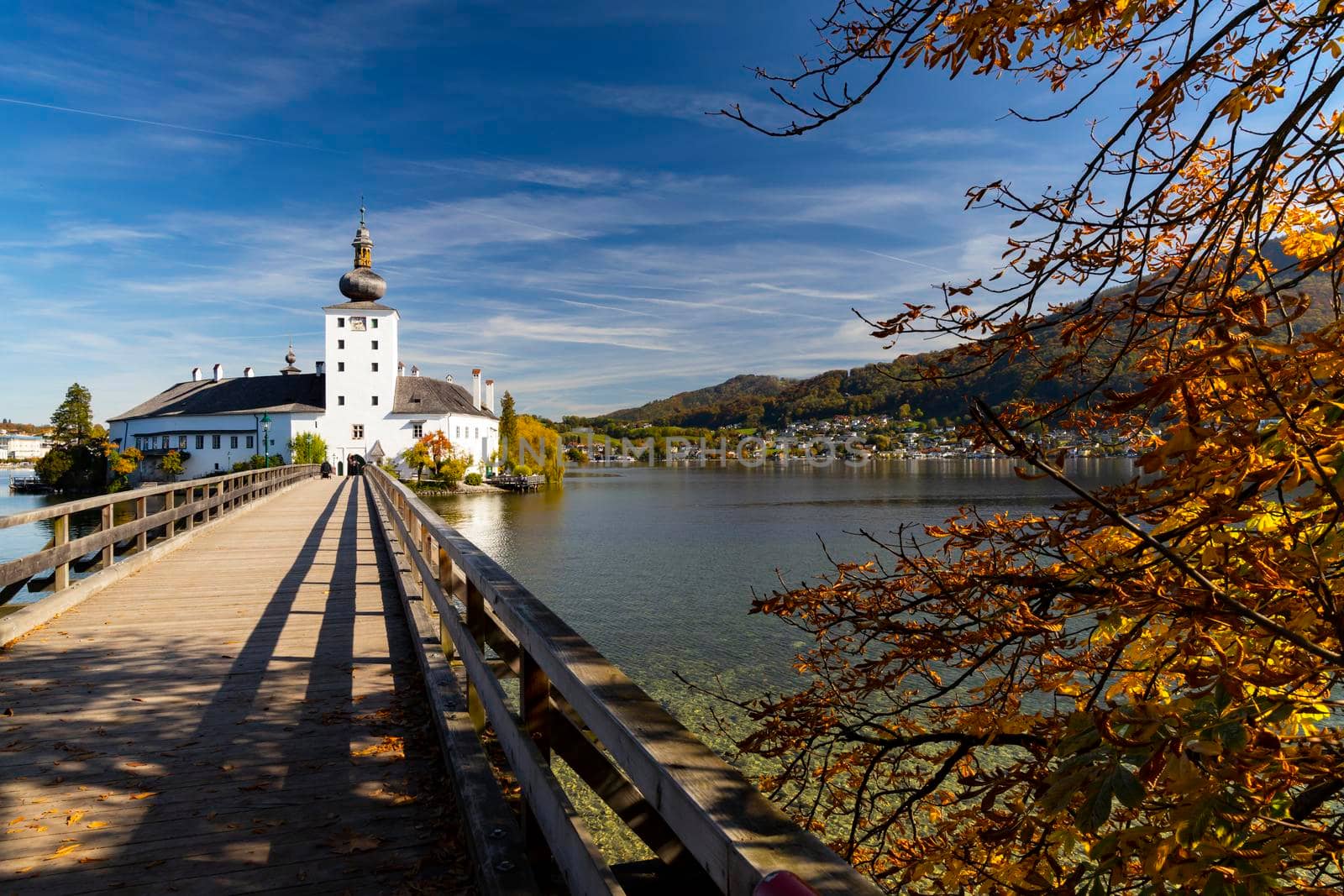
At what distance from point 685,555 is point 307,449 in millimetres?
48409

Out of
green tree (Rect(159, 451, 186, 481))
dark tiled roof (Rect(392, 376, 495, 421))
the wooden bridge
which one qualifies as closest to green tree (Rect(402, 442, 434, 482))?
dark tiled roof (Rect(392, 376, 495, 421))

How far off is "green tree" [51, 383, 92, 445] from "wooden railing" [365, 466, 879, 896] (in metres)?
93.3

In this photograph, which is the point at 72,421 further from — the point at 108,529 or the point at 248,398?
the point at 108,529

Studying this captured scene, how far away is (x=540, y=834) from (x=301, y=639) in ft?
14.0

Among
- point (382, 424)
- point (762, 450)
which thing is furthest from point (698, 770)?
point (762, 450)

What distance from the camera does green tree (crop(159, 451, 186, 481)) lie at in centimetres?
6738

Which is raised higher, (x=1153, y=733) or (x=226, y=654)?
(x=1153, y=733)

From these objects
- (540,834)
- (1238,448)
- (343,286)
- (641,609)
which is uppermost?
(343,286)

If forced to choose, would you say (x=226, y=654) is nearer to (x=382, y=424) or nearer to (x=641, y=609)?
(x=641, y=609)

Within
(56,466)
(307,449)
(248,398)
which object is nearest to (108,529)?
(307,449)

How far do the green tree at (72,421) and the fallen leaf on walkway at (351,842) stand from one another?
9270 cm

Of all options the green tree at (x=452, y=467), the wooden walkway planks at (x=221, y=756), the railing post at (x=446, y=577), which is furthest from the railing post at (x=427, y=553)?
the green tree at (x=452, y=467)

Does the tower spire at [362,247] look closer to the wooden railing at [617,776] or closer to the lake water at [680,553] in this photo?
the lake water at [680,553]

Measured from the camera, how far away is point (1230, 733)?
161 centimetres
